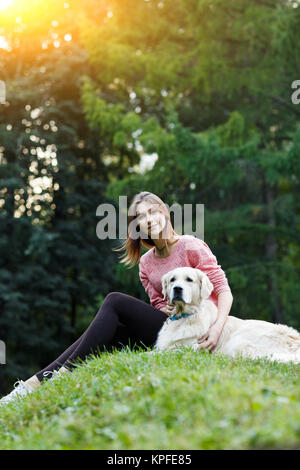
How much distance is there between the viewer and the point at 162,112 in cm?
1462

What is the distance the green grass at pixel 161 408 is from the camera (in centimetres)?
240

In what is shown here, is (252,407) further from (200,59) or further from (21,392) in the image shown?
(200,59)

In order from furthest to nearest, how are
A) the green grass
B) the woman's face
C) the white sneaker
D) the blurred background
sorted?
the blurred background → the woman's face → the white sneaker → the green grass

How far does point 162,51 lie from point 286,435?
12286 millimetres

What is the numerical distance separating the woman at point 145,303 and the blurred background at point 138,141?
6.66m

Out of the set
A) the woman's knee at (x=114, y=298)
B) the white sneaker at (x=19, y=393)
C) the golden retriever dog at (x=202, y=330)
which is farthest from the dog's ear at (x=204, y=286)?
the white sneaker at (x=19, y=393)

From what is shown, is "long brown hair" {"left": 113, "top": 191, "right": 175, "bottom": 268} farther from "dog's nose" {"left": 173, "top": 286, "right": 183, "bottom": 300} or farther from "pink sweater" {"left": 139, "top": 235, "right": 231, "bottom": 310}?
"dog's nose" {"left": 173, "top": 286, "right": 183, "bottom": 300}

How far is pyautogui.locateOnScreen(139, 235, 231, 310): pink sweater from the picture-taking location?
457cm

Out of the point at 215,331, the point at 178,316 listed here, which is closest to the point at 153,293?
the point at 178,316

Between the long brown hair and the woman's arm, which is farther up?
the long brown hair

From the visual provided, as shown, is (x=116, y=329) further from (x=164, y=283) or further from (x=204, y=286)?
(x=204, y=286)

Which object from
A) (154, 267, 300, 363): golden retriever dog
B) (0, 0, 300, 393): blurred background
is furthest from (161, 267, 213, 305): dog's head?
(0, 0, 300, 393): blurred background

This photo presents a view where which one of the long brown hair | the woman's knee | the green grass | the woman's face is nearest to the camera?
the green grass

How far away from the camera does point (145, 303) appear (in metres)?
4.52
